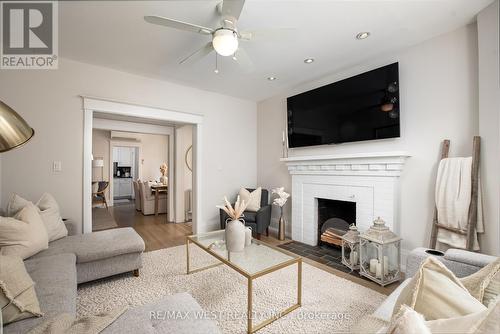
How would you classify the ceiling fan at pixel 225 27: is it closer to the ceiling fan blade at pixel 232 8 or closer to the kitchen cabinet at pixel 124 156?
the ceiling fan blade at pixel 232 8

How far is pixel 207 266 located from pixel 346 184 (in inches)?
79.0

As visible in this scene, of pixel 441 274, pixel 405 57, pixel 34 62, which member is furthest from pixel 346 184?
pixel 34 62

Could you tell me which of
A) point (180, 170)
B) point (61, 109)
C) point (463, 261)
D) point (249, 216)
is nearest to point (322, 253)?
point (249, 216)

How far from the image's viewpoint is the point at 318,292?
6.81 ft

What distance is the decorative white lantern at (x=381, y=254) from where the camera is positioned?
86.9 inches

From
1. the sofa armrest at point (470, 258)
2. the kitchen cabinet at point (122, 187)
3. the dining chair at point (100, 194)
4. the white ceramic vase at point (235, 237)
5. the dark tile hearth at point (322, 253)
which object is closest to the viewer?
the sofa armrest at point (470, 258)

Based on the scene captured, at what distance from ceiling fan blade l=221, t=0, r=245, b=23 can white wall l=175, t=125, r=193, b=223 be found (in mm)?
3367

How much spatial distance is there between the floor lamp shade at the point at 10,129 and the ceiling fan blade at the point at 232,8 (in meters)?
1.39

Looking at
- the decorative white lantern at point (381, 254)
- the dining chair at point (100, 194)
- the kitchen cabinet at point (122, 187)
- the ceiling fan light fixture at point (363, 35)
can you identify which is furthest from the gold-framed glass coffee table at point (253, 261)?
the kitchen cabinet at point (122, 187)

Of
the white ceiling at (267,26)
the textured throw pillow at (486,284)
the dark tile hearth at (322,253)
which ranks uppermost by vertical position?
the white ceiling at (267,26)

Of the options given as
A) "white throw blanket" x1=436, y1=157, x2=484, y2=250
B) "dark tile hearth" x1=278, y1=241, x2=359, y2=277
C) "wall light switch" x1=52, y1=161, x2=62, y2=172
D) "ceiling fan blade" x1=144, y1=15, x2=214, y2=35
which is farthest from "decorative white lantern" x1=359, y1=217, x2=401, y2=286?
"wall light switch" x1=52, y1=161, x2=62, y2=172

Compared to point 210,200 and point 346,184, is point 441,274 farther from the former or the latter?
point 210,200

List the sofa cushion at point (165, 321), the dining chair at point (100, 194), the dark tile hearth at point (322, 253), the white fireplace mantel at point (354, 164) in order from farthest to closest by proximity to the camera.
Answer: the dining chair at point (100, 194)
the dark tile hearth at point (322, 253)
the white fireplace mantel at point (354, 164)
the sofa cushion at point (165, 321)

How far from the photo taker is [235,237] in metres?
2.11
